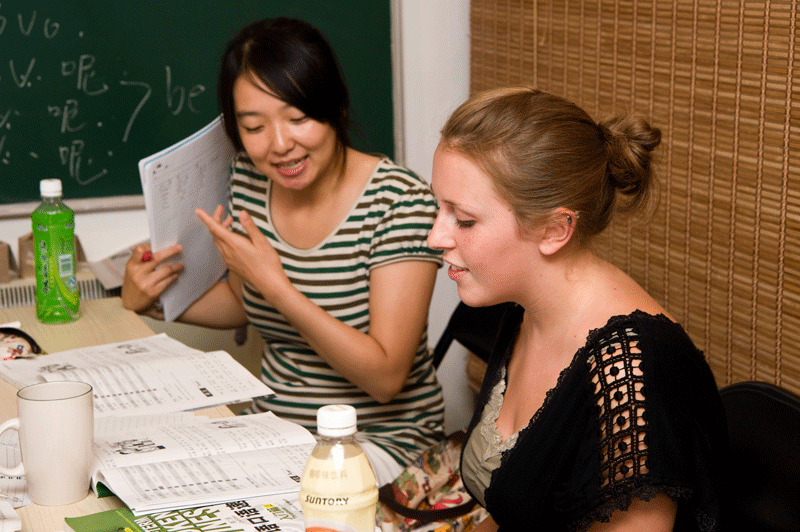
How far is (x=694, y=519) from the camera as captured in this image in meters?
0.95

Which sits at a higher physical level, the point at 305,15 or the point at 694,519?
the point at 305,15

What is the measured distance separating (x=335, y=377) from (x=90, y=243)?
93cm

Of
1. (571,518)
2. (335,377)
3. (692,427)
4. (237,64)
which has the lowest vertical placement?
(335,377)

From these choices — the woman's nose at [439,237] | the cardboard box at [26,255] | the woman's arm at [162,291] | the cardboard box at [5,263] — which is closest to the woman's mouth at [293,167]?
the woman's arm at [162,291]

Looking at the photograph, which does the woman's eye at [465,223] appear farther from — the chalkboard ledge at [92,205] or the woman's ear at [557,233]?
the chalkboard ledge at [92,205]

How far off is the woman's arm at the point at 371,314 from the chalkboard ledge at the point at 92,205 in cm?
77

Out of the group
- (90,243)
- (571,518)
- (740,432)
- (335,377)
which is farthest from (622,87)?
(90,243)

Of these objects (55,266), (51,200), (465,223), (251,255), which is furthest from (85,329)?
(465,223)

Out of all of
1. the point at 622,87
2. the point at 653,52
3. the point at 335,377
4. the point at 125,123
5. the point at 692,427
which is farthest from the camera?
the point at 125,123

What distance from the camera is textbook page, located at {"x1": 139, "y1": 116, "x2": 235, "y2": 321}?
1.53m

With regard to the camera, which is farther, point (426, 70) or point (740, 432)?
point (426, 70)

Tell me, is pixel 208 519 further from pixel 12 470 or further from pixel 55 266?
pixel 55 266

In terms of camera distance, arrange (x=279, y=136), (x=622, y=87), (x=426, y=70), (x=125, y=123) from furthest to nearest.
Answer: (x=426, y=70) < (x=125, y=123) < (x=622, y=87) < (x=279, y=136)

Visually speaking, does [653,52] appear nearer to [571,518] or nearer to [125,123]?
[571,518]
